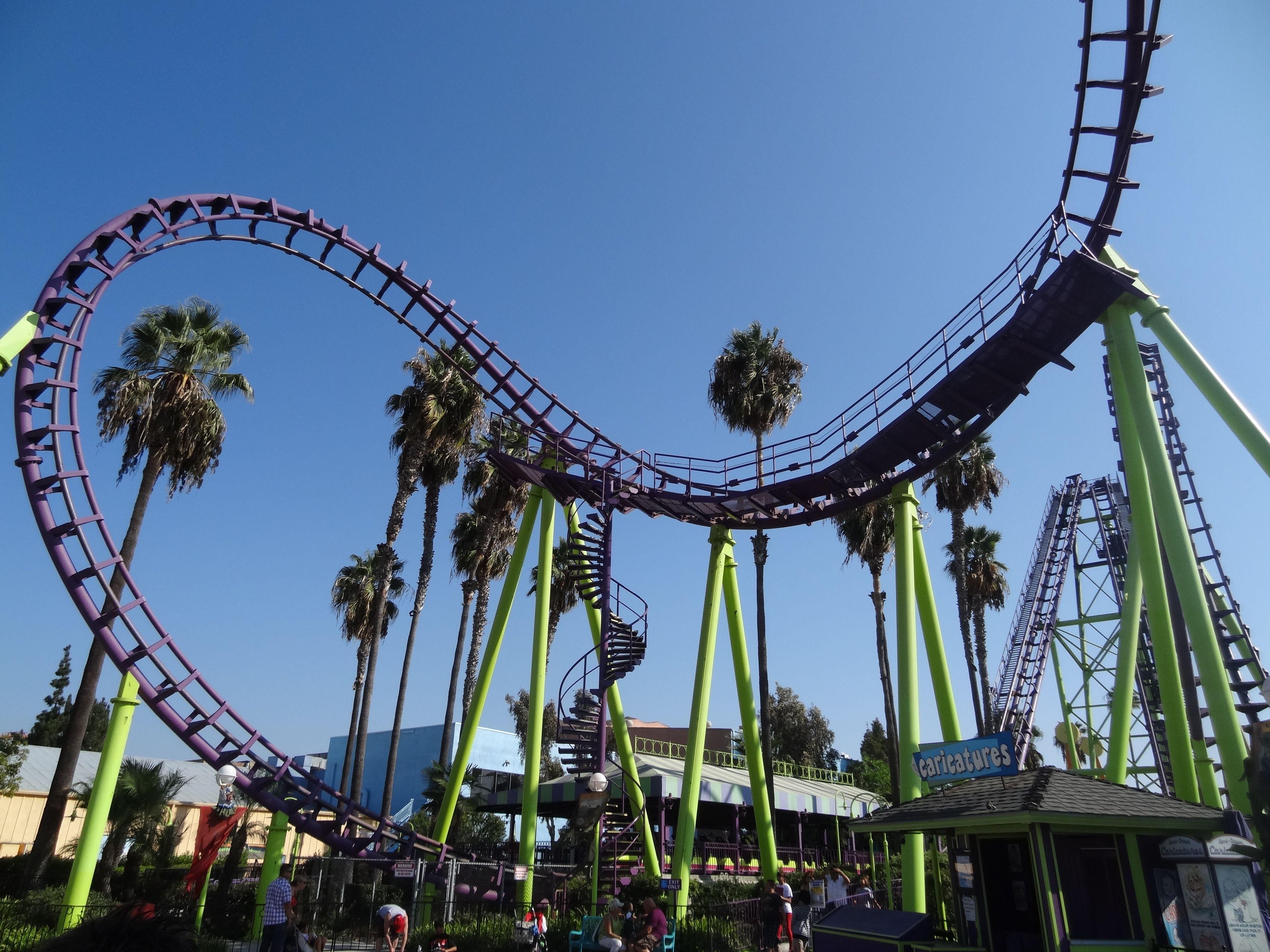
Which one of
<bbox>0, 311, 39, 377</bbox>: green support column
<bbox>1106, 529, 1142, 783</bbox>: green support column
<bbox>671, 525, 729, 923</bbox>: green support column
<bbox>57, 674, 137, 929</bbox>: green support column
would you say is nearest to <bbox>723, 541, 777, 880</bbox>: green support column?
<bbox>671, 525, 729, 923</bbox>: green support column

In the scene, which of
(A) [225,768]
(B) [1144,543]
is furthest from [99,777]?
(B) [1144,543]

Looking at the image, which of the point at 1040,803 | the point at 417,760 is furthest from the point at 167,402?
the point at 417,760

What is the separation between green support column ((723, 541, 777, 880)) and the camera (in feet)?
60.2

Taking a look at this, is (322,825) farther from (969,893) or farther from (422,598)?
(422,598)

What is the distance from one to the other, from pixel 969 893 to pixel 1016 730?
1957 centimetres

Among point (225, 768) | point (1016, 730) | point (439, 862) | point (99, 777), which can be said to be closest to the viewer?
point (99, 777)

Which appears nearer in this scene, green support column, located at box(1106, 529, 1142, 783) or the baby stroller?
the baby stroller

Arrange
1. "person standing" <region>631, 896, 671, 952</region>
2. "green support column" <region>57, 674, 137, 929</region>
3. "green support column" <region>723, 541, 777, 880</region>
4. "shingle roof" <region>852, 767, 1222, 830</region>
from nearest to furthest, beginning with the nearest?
"shingle roof" <region>852, 767, 1222, 830</region> → "person standing" <region>631, 896, 671, 952</region> → "green support column" <region>57, 674, 137, 929</region> → "green support column" <region>723, 541, 777, 880</region>

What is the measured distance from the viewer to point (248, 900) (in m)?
18.3

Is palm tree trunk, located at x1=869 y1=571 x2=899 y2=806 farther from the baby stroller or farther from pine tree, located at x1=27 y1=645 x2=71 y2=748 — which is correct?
pine tree, located at x1=27 y1=645 x2=71 y2=748

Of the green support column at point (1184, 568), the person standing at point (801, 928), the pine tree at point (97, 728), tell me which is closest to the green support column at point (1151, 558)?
the green support column at point (1184, 568)

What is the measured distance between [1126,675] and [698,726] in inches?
347

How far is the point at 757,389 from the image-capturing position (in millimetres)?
30156

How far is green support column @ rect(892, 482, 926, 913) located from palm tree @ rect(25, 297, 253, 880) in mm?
16718
